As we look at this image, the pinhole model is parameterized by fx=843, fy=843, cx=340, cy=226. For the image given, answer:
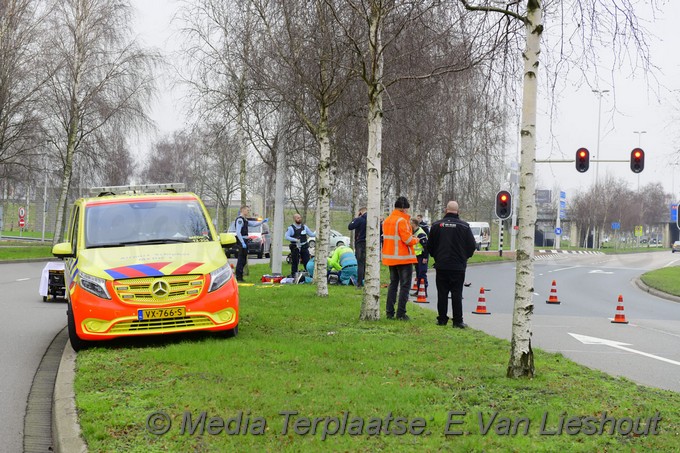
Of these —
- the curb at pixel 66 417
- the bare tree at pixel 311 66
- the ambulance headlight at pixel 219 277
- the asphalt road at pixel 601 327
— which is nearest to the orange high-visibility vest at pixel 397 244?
the asphalt road at pixel 601 327

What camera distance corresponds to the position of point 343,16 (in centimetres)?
1490

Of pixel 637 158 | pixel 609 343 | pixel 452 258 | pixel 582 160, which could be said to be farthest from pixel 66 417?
pixel 637 158

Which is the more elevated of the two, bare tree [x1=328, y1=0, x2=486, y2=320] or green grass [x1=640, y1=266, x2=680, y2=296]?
bare tree [x1=328, y1=0, x2=486, y2=320]

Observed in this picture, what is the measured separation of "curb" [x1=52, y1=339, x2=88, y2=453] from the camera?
5617mm

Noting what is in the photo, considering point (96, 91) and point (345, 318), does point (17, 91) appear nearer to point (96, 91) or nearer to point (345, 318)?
point (96, 91)

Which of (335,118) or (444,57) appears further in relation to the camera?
(335,118)

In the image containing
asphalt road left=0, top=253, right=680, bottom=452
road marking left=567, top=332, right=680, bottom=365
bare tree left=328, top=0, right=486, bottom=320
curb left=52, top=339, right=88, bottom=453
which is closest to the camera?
curb left=52, top=339, right=88, bottom=453

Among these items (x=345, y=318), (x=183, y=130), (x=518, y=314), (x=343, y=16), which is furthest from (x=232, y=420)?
(x=183, y=130)

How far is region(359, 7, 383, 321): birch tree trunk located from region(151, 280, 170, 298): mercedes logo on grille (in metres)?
3.59

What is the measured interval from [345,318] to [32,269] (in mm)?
19869

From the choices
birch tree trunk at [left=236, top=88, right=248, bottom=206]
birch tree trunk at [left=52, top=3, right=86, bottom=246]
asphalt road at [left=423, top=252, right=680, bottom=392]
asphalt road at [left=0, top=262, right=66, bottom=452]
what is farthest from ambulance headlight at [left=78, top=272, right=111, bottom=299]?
birch tree trunk at [left=52, top=3, right=86, bottom=246]

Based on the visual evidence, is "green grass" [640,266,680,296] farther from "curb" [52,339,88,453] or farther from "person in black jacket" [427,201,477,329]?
"curb" [52,339,88,453]

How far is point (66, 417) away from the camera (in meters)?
6.37

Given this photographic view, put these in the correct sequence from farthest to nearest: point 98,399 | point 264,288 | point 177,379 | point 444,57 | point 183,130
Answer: point 183,130 → point 264,288 → point 444,57 → point 177,379 → point 98,399
